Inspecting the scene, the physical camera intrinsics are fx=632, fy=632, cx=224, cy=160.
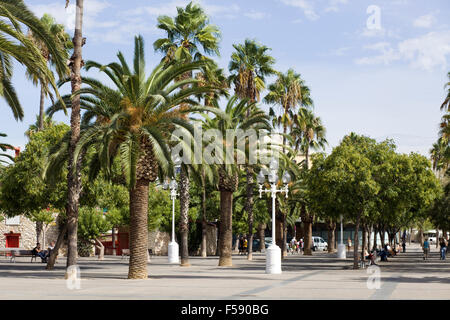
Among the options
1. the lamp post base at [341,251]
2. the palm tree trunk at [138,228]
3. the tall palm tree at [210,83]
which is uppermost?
the tall palm tree at [210,83]

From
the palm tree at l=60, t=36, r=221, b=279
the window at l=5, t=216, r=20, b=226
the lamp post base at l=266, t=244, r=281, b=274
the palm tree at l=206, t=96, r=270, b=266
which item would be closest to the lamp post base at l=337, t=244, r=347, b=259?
the palm tree at l=206, t=96, r=270, b=266

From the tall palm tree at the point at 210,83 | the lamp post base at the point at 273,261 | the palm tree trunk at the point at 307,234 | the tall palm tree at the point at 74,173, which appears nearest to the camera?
the tall palm tree at the point at 74,173

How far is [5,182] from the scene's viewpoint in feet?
102

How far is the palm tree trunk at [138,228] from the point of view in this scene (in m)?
23.8

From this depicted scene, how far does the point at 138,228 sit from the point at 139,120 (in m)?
4.07

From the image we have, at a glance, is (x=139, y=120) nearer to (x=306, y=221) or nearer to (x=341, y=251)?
(x=341, y=251)

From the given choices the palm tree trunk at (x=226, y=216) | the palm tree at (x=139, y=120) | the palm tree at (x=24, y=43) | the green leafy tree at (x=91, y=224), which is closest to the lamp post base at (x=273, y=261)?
the palm tree trunk at (x=226, y=216)

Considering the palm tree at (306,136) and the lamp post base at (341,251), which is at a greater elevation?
the palm tree at (306,136)

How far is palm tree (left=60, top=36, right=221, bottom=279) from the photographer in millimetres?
23016

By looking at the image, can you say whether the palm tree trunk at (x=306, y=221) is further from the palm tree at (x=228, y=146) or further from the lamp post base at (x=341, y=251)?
the palm tree at (x=228, y=146)

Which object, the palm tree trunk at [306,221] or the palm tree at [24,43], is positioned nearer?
the palm tree at [24,43]

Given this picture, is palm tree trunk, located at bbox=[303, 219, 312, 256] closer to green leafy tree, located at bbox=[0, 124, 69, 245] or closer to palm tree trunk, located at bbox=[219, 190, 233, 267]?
palm tree trunk, located at bbox=[219, 190, 233, 267]
